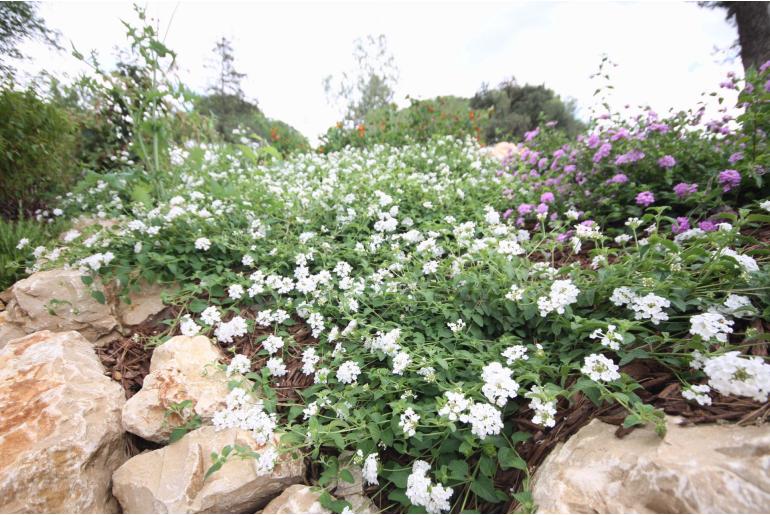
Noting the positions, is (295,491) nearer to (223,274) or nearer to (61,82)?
(223,274)

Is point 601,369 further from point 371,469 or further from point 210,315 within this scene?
point 210,315

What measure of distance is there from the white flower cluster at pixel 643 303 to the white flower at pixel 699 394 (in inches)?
11.8

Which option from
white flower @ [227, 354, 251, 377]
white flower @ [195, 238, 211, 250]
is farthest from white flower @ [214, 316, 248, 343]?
white flower @ [195, 238, 211, 250]

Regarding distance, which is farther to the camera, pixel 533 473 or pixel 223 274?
pixel 223 274

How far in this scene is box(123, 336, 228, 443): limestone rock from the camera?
81.0 inches

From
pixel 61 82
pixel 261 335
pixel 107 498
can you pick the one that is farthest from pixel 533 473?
pixel 61 82

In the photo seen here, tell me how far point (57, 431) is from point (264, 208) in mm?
2376

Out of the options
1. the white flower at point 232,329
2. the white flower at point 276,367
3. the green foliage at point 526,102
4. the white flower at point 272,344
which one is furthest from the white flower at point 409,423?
the green foliage at point 526,102

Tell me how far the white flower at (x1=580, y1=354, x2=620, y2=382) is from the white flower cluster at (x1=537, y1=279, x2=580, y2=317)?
0.32 m

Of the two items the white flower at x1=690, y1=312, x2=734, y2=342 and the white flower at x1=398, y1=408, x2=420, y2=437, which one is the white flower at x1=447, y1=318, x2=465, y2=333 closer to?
the white flower at x1=398, y1=408, x2=420, y2=437

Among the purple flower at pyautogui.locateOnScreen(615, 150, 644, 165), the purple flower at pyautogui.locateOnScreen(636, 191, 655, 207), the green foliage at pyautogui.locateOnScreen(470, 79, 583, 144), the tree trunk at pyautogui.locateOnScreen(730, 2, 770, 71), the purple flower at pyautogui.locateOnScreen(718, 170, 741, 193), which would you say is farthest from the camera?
the green foliage at pyautogui.locateOnScreen(470, 79, 583, 144)

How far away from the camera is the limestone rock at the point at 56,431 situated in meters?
1.80

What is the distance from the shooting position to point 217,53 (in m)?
21.4

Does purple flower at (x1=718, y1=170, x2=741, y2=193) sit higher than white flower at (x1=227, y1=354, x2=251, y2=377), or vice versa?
purple flower at (x1=718, y1=170, x2=741, y2=193)
